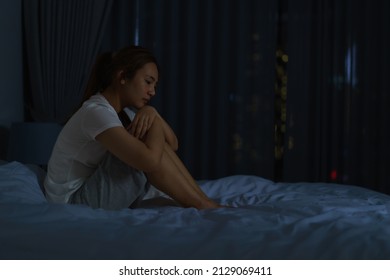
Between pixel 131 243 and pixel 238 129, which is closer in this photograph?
pixel 131 243

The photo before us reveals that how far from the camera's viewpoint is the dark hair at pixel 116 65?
1.75 metres

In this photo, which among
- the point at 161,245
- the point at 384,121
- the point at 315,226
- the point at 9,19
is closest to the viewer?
the point at 161,245

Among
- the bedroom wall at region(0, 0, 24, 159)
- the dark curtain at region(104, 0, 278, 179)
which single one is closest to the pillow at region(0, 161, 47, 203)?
the bedroom wall at region(0, 0, 24, 159)

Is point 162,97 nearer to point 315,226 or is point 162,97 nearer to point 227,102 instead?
point 227,102

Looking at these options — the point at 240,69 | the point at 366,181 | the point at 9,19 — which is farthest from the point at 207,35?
the point at 366,181

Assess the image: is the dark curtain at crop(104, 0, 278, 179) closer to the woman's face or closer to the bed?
the woman's face

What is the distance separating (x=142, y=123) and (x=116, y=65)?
0.28 meters

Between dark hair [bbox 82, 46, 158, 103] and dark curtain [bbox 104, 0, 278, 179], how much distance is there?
1819 millimetres

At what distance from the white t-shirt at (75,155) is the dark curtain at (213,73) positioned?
2.03m

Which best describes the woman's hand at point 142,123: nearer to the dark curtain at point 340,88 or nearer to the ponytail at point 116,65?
the ponytail at point 116,65

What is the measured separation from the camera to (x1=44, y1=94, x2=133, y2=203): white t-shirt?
5.08 ft

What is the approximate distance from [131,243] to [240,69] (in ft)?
9.30

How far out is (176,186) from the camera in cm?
159

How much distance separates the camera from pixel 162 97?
12.0 ft
